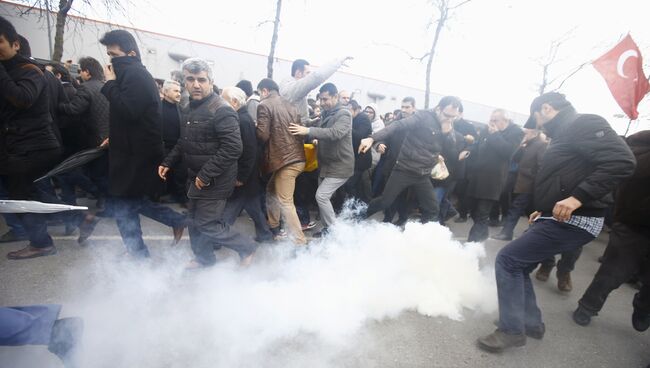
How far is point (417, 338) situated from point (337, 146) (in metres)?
2.26

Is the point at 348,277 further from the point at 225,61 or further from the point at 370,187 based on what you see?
the point at 225,61

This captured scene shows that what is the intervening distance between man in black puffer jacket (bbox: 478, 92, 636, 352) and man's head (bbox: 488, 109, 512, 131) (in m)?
2.28

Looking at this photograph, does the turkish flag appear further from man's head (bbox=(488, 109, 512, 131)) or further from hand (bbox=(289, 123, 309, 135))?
hand (bbox=(289, 123, 309, 135))

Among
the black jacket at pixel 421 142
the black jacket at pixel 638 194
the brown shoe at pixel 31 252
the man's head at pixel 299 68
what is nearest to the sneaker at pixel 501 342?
the black jacket at pixel 638 194

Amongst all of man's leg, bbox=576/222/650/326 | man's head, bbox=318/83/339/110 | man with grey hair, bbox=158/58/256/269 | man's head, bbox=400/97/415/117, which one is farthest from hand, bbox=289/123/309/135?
man's head, bbox=400/97/415/117

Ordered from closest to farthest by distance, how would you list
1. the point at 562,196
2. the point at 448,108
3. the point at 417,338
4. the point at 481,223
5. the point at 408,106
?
the point at 562,196
the point at 417,338
the point at 448,108
the point at 481,223
the point at 408,106

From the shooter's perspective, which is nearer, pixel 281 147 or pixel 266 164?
pixel 281 147

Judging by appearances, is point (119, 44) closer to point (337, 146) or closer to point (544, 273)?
point (337, 146)

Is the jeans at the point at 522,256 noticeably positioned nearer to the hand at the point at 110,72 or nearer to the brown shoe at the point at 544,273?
the brown shoe at the point at 544,273

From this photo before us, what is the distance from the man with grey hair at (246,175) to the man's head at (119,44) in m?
1.01

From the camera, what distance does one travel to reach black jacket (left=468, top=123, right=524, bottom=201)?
4793 mm

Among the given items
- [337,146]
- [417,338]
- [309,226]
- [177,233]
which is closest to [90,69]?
[177,233]

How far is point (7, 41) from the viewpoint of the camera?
9.15ft

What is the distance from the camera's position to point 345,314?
2.66 m
